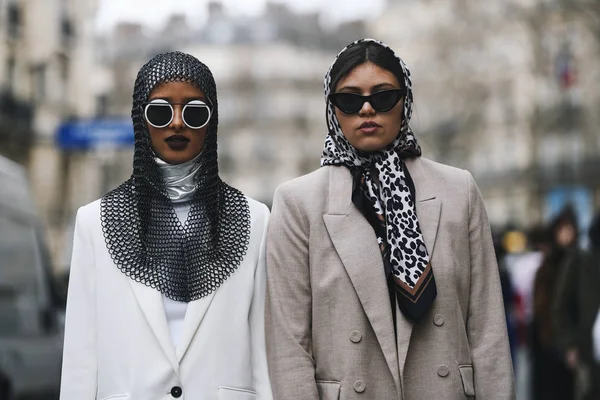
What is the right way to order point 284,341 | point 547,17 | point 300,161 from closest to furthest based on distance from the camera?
point 284,341 < point 547,17 < point 300,161

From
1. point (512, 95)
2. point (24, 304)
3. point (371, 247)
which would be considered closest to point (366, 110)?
point (371, 247)

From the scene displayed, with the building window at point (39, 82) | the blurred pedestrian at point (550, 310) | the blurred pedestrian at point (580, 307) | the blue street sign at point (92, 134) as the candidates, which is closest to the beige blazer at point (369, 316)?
the blurred pedestrian at point (580, 307)

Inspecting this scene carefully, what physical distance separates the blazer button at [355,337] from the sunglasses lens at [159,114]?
41.2 inches

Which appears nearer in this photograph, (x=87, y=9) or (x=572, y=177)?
(x=87, y=9)

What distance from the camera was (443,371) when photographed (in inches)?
181

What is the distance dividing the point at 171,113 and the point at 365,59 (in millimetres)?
770

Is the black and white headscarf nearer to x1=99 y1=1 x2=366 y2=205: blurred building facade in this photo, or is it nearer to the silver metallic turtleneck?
the silver metallic turtleneck

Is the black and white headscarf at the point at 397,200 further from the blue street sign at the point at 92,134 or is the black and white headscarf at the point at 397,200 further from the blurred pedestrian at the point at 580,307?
the blue street sign at the point at 92,134

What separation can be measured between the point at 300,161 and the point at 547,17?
192 ft

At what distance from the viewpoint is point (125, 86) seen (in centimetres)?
6050

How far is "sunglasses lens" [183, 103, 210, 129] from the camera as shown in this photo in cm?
463

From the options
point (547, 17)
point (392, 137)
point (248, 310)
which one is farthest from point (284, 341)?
point (547, 17)

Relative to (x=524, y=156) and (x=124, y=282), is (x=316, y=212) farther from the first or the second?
(x=524, y=156)

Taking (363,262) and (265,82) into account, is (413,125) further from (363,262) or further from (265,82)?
(265,82)
